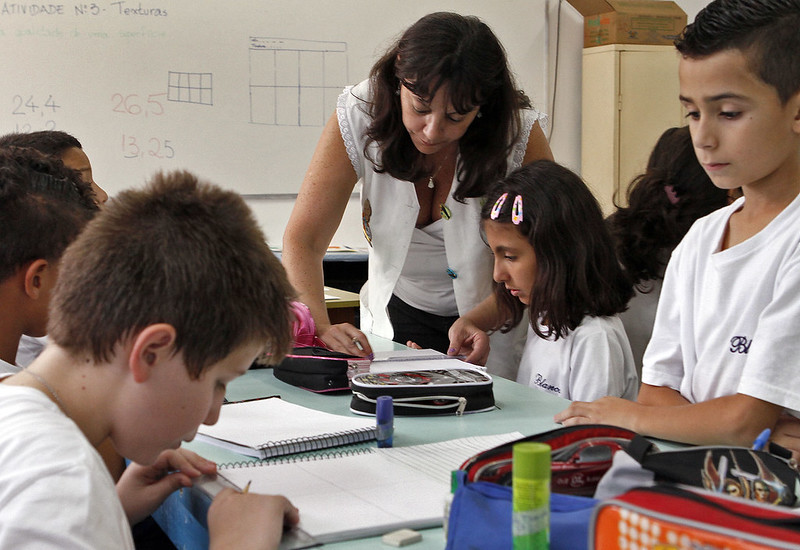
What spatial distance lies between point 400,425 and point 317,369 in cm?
30

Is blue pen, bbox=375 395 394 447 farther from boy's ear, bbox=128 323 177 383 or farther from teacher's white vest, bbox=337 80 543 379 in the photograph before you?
teacher's white vest, bbox=337 80 543 379

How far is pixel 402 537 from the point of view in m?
0.95

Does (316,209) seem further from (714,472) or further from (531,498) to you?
(531,498)

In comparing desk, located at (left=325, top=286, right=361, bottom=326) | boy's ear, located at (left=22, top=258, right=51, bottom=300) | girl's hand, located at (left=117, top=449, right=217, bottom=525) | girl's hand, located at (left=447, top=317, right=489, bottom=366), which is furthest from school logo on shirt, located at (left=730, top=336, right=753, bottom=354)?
desk, located at (left=325, top=286, right=361, bottom=326)

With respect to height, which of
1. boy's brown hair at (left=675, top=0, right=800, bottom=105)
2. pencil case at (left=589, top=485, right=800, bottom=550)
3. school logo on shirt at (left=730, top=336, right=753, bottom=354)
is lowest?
pencil case at (left=589, top=485, right=800, bottom=550)

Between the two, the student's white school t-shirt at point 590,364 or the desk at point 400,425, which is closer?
the desk at point 400,425

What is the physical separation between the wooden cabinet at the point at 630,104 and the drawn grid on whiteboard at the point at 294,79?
1473 millimetres

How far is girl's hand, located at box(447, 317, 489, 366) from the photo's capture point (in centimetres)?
194


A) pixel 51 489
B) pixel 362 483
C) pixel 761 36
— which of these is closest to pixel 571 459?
pixel 362 483

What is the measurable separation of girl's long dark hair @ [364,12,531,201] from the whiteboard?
2.14 metres

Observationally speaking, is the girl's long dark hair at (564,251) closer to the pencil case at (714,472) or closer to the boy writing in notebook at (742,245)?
the boy writing in notebook at (742,245)

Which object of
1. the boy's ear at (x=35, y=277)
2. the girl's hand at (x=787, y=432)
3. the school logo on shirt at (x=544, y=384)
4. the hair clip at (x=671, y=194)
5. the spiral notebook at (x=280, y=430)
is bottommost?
the school logo on shirt at (x=544, y=384)

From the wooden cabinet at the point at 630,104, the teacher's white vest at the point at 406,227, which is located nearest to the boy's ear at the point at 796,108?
the teacher's white vest at the point at 406,227

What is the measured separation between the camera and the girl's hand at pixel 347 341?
1.85 meters
